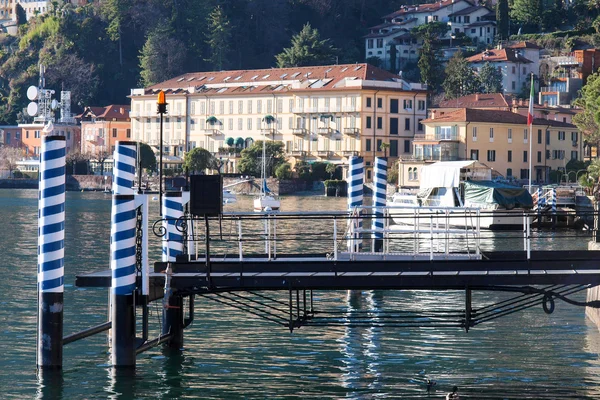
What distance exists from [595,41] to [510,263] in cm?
13920

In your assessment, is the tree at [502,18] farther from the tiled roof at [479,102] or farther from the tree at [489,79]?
the tiled roof at [479,102]

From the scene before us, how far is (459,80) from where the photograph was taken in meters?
148

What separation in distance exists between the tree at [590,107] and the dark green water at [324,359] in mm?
31818

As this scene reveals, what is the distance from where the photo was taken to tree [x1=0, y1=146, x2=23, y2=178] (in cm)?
15988

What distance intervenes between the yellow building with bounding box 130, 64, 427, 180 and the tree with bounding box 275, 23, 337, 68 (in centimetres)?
1050

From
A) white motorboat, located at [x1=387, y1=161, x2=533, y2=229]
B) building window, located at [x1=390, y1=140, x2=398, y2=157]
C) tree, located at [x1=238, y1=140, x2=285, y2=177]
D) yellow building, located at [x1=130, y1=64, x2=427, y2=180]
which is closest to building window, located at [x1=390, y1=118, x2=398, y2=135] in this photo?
yellow building, located at [x1=130, y1=64, x2=427, y2=180]

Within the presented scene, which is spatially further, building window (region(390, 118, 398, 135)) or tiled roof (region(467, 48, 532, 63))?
tiled roof (region(467, 48, 532, 63))

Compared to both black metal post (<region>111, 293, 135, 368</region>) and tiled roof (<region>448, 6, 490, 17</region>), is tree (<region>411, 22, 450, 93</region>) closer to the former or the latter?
tiled roof (<region>448, 6, 490, 17</region>)

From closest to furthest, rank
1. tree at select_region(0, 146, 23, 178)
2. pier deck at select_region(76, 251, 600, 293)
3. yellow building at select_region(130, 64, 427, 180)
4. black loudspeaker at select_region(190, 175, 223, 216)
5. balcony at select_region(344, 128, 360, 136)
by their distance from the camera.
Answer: black loudspeaker at select_region(190, 175, 223, 216) < pier deck at select_region(76, 251, 600, 293) < balcony at select_region(344, 128, 360, 136) < yellow building at select_region(130, 64, 427, 180) < tree at select_region(0, 146, 23, 178)

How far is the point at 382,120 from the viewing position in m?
133

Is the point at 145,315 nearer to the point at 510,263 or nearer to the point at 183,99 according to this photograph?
the point at 510,263

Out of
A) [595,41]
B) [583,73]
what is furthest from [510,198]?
[595,41]

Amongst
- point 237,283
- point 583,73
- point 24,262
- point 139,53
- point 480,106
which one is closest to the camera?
point 237,283

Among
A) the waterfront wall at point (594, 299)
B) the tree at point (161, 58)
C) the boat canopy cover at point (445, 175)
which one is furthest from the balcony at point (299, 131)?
the waterfront wall at point (594, 299)
